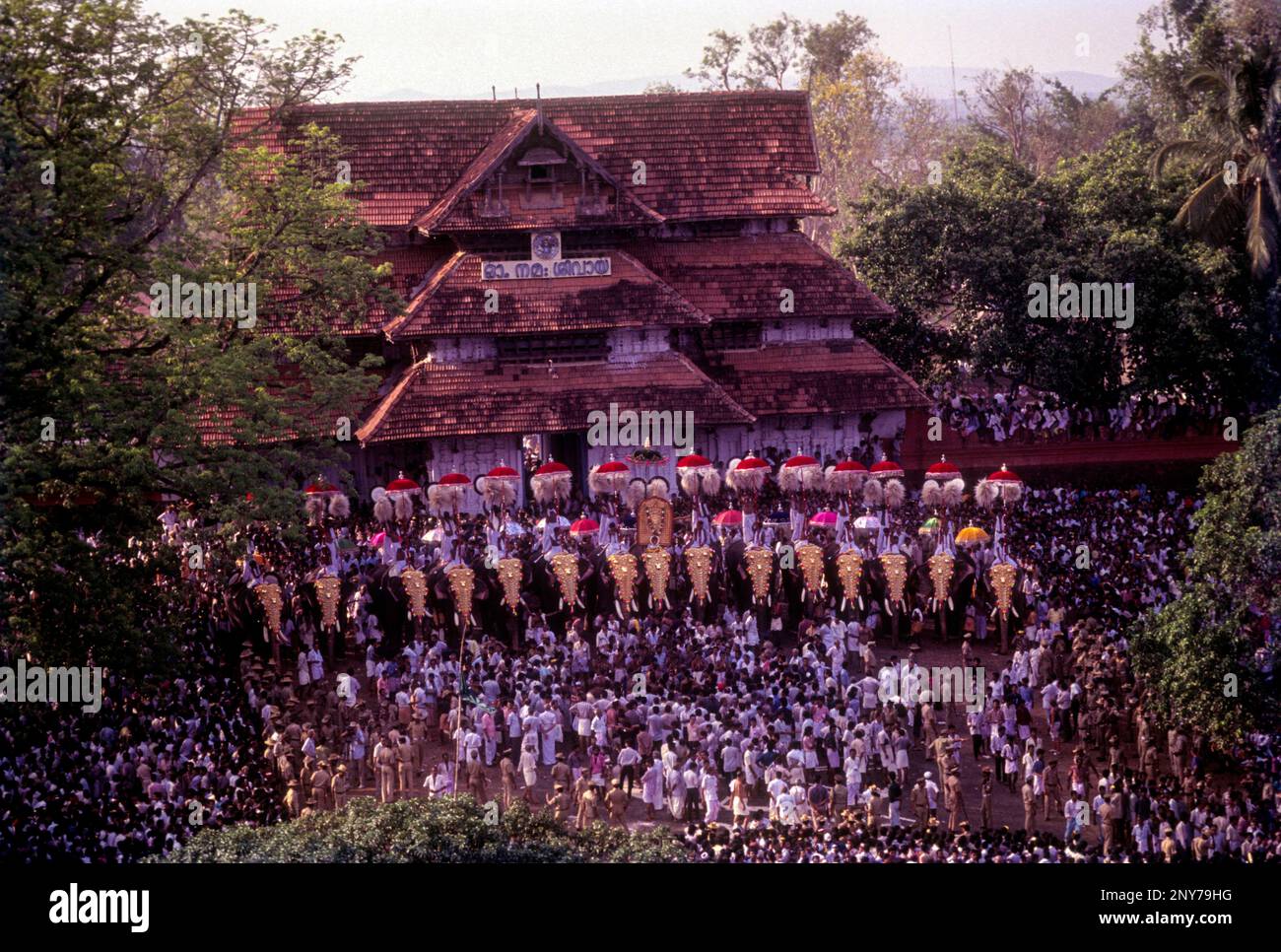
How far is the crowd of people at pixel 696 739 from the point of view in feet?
77.3

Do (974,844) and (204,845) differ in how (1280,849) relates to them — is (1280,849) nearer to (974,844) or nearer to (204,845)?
(974,844)

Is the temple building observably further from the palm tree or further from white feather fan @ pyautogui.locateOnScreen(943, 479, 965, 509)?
the palm tree

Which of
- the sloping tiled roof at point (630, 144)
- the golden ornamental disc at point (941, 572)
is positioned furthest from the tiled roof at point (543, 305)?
the golden ornamental disc at point (941, 572)

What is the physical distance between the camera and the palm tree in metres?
35.4

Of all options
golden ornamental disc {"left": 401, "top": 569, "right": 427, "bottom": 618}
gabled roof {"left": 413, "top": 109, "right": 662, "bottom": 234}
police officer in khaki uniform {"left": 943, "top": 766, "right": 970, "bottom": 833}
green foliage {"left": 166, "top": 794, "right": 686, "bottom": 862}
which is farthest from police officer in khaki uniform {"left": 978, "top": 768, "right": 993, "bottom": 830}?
gabled roof {"left": 413, "top": 109, "right": 662, "bottom": 234}

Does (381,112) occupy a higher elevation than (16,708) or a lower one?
higher

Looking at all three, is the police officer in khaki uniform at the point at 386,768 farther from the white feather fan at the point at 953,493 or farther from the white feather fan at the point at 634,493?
the white feather fan at the point at 953,493

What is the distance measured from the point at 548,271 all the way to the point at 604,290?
4.36 ft

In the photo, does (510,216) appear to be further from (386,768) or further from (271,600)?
(386,768)

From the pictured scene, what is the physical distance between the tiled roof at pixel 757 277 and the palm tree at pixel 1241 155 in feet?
22.6

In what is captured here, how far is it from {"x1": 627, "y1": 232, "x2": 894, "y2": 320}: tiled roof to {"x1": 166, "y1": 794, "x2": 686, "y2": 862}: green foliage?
18573 millimetres
